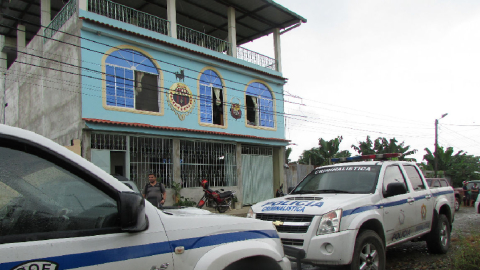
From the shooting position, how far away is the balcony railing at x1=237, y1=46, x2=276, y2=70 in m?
18.3

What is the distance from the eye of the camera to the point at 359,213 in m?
4.71

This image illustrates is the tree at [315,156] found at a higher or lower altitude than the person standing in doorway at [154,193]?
higher

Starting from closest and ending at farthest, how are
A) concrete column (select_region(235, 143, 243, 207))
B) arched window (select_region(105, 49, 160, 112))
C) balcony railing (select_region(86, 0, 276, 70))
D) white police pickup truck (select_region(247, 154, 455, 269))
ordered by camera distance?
white police pickup truck (select_region(247, 154, 455, 269))
arched window (select_region(105, 49, 160, 112))
balcony railing (select_region(86, 0, 276, 70))
concrete column (select_region(235, 143, 243, 207))

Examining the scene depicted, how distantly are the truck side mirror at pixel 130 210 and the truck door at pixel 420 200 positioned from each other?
5367 mm

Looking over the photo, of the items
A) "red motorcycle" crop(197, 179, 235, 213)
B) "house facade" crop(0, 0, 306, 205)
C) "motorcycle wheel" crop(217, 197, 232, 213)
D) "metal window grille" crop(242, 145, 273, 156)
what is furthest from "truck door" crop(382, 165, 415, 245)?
"metal window grille" crop(242, 145, 273, 156)

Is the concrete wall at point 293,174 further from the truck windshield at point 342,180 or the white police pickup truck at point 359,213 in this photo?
the truck windshield at point 342,180

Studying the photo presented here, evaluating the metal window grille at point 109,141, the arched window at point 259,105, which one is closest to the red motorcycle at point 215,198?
the metal window grille at point 109,141

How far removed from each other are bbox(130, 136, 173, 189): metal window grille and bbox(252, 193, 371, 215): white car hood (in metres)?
8.64

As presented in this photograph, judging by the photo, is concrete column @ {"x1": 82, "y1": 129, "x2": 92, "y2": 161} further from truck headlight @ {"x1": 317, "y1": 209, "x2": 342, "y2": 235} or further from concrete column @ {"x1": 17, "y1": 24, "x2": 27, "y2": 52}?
truck headlight @ {"x1": 317, "y1": 209, "x2": 342, "y2": 235}

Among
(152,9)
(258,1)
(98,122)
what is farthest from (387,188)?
(152,9)

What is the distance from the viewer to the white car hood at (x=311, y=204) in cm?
463

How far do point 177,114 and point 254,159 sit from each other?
5063 millimetres

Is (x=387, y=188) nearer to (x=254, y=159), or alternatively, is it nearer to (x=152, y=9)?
(x=254, y=159)

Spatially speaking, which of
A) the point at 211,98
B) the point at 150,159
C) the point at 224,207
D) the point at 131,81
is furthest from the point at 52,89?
the point at 224,207
